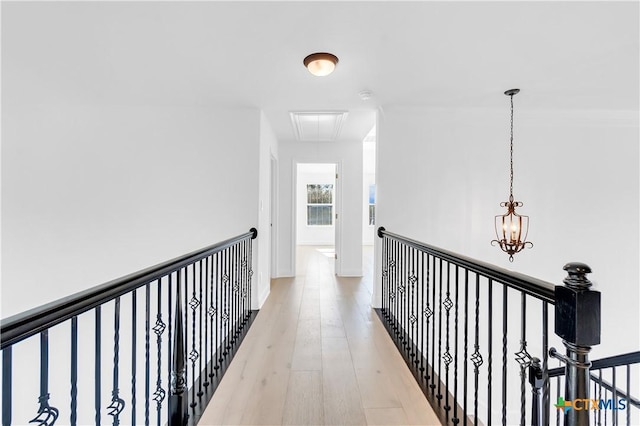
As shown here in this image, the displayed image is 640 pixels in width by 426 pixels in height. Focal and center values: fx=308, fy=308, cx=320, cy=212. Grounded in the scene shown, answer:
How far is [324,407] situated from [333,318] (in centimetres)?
137

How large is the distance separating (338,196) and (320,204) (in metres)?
4.18

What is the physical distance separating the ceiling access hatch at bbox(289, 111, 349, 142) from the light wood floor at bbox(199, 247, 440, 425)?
2263 millimetres

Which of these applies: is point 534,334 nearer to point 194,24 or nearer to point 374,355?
point 374,355

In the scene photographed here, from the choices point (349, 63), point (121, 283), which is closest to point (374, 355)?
point (121, 283)

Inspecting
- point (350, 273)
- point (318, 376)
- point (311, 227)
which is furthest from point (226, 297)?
point (311, 227)

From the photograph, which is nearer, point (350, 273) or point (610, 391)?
point (610, 391)

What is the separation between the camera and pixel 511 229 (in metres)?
3.42

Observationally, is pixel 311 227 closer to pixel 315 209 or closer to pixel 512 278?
pixel 315 209

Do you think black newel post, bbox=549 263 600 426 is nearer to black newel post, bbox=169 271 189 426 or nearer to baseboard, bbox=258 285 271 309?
black newel post, bbox=169 271 189 426

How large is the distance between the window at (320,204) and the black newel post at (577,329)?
829 cm

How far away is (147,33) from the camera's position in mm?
2051

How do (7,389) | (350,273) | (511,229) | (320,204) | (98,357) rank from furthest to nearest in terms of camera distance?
(320,204), (350,273), (511,229), (98,357), (7,389)

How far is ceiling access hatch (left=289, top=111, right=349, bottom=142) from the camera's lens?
368 centimetres

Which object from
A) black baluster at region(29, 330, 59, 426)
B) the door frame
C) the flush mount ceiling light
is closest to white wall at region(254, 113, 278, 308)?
the door frame
